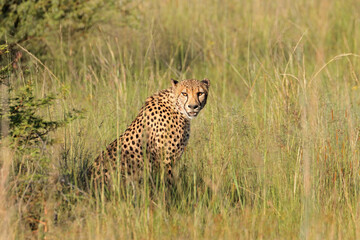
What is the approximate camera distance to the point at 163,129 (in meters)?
4.54

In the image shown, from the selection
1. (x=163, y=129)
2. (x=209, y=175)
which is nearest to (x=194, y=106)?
(x=163, y=129)

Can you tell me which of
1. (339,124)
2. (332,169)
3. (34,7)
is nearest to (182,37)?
(34,7)

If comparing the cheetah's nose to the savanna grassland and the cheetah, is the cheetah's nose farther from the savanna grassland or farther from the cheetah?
the savanna grassland

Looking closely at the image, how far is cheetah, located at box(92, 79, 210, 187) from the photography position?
171 inches

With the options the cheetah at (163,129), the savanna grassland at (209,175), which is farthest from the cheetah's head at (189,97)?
the savanna grassland at (209,175)

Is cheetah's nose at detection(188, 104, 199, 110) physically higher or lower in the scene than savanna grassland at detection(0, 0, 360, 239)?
higher

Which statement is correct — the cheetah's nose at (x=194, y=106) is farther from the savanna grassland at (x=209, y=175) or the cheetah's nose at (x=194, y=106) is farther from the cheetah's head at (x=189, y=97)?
the savanna grassland at (x=209, y=175)

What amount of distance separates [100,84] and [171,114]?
1.90m

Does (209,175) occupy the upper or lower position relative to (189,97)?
lower

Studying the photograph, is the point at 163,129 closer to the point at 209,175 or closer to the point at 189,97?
the point at 189,97

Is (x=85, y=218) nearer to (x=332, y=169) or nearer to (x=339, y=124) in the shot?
(x=332, y=169)

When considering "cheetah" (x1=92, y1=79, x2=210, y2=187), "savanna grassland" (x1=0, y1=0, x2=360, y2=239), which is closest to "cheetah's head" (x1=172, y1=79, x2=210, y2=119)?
"cheetah" (x1=92, y1=79, x2=210, y2=187)

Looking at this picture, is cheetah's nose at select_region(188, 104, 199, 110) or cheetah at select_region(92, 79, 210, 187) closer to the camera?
cheetah at select_region(92, 79, 210, 187)

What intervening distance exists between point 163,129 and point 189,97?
298 mm
